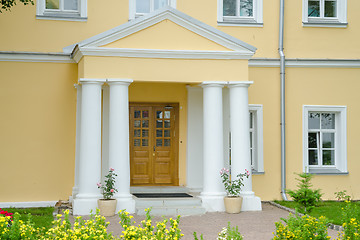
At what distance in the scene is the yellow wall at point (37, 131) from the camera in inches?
569

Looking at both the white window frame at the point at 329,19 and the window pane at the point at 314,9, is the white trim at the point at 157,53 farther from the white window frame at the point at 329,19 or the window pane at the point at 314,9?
the window pane at the point at 314,9

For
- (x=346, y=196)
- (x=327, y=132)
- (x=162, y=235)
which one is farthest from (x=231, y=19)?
(x=162, y=235)

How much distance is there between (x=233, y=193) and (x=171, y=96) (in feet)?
12.1

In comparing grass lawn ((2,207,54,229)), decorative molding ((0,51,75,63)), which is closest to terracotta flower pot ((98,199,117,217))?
grass lawn ((2,207,54,229))

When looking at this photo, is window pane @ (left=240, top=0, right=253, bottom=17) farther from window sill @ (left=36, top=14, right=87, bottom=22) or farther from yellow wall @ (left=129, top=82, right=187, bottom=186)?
window sill @ (left=36, top=14, right=87, bottom=22)

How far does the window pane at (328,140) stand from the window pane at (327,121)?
0.75 ft

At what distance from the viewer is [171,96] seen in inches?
608

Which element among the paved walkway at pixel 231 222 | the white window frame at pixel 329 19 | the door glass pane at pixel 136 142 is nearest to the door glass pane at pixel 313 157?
the paved walkway at pixel 231 222

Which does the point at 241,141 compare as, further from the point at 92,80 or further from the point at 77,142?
the point at 77,142

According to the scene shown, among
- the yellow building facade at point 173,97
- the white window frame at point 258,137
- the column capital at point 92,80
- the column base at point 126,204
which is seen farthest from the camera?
the white window frame at point 258,137

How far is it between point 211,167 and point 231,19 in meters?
4.67

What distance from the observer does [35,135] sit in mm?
14586

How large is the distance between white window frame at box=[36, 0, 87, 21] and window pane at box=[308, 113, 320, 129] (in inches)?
271

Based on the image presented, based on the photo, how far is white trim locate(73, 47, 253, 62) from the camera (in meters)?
13.0
